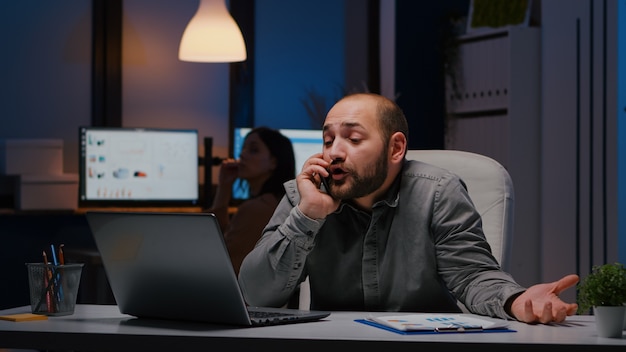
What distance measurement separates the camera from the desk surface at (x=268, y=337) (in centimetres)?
164

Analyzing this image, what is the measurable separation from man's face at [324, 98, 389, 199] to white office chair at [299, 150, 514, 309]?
336 mm

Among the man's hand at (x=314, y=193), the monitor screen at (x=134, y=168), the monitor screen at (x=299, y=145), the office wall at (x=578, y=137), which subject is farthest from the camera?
the monitor screen at (x=299, y=145)

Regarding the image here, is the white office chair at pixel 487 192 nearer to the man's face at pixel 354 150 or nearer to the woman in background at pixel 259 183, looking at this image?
the man's face at pixel 354 150

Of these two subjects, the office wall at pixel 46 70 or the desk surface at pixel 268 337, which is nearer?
the desk surface at pixel 268 337

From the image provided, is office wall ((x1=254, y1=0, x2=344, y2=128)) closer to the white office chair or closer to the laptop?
the white office chair

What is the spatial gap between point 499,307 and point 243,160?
8.07 feet

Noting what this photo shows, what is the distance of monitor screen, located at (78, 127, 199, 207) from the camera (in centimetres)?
550

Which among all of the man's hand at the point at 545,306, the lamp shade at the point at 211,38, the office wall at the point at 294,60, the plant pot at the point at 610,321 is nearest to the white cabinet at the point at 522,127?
the office wall at the point at 294,60

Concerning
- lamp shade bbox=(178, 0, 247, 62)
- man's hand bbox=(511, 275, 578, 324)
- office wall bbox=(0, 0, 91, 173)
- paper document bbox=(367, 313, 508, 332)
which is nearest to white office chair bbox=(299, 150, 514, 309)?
man's hand bbox=(511, 275, 578, 324)

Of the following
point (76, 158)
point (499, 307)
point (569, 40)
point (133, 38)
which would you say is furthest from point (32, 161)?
point (499, 307)

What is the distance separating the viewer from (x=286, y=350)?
1661mm

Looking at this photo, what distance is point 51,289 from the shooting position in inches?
79.0

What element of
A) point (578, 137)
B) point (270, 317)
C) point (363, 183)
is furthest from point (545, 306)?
point (578, 137)

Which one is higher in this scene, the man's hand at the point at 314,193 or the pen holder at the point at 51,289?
the man's hand at the point at 314,193
